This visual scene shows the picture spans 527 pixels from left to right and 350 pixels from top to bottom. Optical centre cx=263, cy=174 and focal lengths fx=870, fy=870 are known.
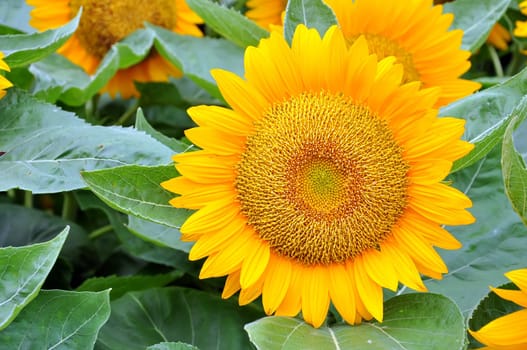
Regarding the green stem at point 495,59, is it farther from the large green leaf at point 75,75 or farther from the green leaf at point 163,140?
the green leaf at point 163,140

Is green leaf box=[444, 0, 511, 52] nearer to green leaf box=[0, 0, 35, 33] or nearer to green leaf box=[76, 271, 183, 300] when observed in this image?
green leaf box=[76, 271, 183, 300]

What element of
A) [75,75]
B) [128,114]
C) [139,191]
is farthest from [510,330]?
[128,114]

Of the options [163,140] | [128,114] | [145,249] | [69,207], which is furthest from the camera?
Result: [128,114]

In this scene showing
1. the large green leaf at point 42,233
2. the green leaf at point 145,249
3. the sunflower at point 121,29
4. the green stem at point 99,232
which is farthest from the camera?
the sunflower at point 121,29

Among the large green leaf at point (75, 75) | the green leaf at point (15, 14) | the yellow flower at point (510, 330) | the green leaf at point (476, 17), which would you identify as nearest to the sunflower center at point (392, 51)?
the green leaf at point (476, 17)

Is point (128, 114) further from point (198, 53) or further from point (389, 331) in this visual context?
point (389, 331)

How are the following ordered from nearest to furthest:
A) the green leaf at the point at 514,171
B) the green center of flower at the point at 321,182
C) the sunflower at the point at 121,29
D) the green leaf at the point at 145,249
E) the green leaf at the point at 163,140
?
the green leaf at the point at 514,171
the green center of flower at the point at 321,182
the green leaf at the point at 163,140
the green leaf at the point at 145,249
the sunflower at the point at 121,29
